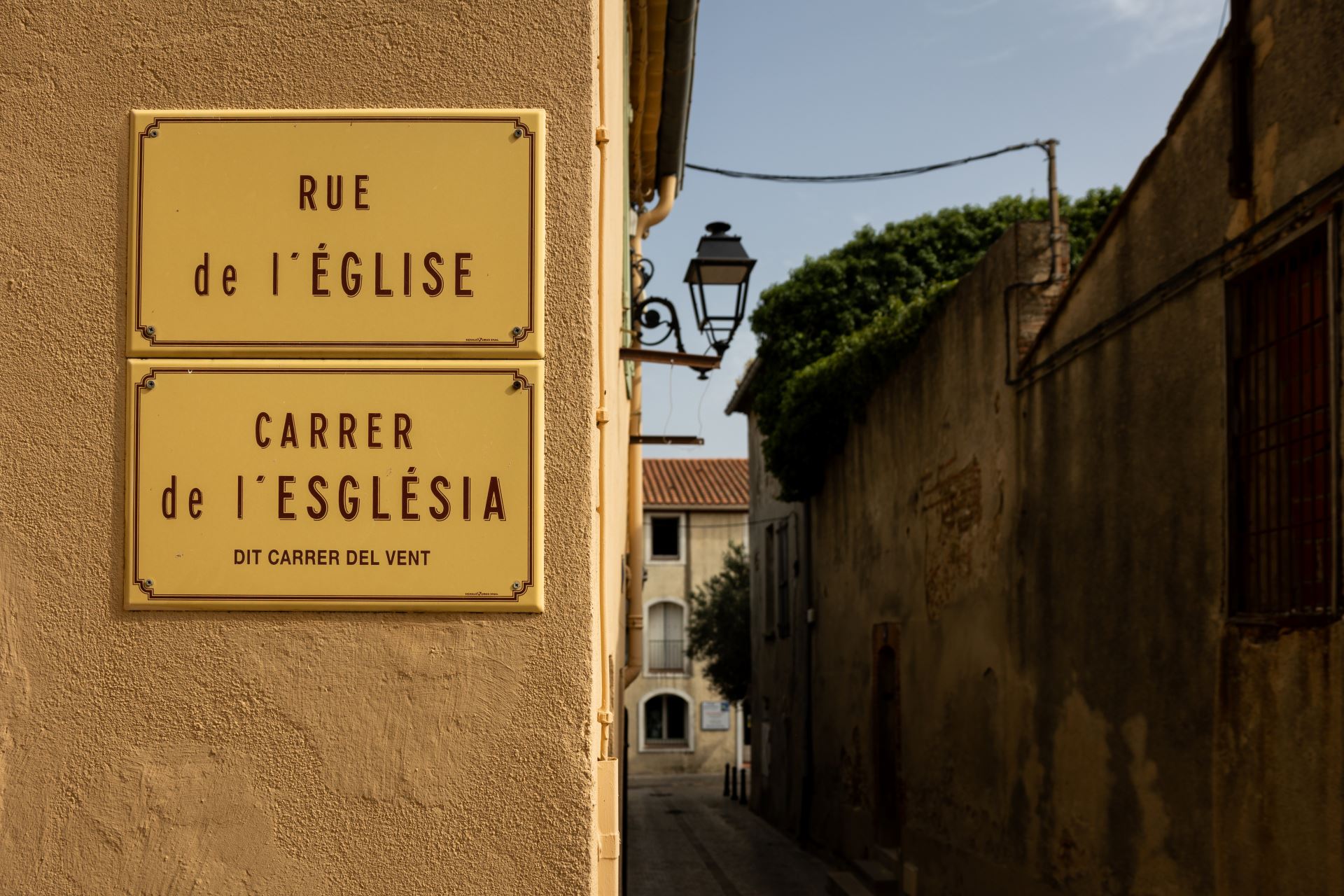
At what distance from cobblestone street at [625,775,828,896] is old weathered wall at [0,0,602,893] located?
34.0ft

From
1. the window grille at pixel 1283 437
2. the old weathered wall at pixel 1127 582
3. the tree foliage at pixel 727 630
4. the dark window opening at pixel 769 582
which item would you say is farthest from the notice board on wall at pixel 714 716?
the window grille at pixel 1283 437

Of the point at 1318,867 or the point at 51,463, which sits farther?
the point at 1318,867

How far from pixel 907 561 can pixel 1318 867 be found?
8.25 metres

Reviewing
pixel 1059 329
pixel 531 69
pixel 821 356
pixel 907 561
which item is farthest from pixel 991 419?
pixel 531 69

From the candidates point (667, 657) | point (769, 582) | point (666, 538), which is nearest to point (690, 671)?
point (667, 657)

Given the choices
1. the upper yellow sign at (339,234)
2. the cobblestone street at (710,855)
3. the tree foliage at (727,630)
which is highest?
the upper yellow sign at (339,234)

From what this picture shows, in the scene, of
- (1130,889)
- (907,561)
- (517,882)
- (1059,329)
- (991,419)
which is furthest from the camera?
(907,561)

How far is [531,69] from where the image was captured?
3.35m

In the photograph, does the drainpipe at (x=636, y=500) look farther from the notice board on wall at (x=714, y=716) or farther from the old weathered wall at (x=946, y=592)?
the notice board on wall at (x=714, y=716)

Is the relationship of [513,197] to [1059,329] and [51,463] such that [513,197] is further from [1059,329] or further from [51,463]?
[1059,329]

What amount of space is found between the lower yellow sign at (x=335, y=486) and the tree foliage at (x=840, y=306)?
12941 mm

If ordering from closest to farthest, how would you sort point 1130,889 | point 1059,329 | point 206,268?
point 206,268, point 1130,889, point 1059,329

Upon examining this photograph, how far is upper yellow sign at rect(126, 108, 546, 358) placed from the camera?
10.7 feet

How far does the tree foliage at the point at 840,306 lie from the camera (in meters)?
17.1
